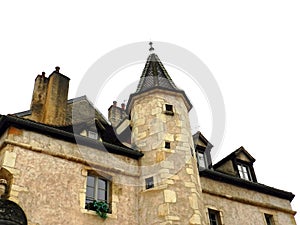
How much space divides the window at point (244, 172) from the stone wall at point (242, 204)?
992 millimetres

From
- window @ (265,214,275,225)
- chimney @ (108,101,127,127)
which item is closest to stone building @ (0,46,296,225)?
window @ (265,214,275,225)

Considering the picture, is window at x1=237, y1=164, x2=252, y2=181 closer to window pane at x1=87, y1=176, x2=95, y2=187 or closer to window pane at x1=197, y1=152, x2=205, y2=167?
window pane at x1=197, y1=152, x2=205, y2=167

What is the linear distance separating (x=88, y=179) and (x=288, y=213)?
7.63 metres

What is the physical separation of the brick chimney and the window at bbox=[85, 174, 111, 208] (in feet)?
8.58

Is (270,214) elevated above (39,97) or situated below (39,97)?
below

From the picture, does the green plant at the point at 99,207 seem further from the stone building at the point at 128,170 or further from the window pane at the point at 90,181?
the window pane at the point at 90,181

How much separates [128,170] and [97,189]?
114cm

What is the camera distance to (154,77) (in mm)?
12383

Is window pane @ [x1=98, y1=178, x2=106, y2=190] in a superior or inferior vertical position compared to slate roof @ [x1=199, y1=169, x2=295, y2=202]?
inferior

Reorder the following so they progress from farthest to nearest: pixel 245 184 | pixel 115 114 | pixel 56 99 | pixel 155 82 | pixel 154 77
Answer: pixel 115 114 < pixel 154 77 < pixel 155 82 < pixel 245 184 < pixel 56 99

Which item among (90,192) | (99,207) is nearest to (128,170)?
(90,192)

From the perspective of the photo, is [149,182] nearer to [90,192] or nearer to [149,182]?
[149,182]

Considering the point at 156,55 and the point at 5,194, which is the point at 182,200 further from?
the point at 156,55

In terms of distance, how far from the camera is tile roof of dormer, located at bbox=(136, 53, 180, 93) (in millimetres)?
11953
